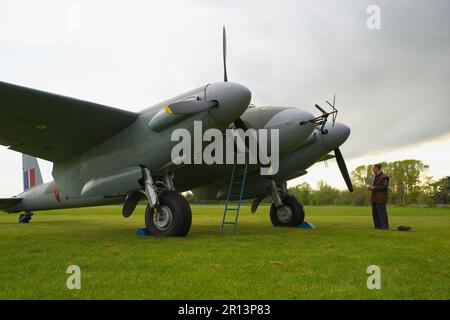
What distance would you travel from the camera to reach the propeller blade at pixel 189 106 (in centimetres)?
732

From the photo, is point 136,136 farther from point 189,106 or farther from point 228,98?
point 228,98

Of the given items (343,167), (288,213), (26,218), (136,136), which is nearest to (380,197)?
(343,167)

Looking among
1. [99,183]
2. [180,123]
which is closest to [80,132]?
[99,183]

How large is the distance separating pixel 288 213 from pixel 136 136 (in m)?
5.65

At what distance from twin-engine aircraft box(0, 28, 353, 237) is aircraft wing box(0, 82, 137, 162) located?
2 centimetres

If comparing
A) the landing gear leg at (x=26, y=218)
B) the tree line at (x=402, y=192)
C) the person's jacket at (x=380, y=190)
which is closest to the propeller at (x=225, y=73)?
the person's jacket at (x=380, y=190)

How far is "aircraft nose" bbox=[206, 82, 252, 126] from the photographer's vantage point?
290 inches

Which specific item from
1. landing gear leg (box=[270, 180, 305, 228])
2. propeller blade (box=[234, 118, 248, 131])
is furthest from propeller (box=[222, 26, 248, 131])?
landing gear leg (box=[270, 180, 305, 228])

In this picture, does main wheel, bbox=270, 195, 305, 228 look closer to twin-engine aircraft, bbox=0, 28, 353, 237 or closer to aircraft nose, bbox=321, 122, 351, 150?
aircraft nose, bbox=321, 122, 351, 150

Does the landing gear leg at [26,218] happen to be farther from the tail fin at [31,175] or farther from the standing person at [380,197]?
the standing person at [380,197]

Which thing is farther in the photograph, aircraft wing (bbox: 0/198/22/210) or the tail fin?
the tail fin

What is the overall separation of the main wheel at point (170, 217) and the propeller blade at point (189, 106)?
1837mm
